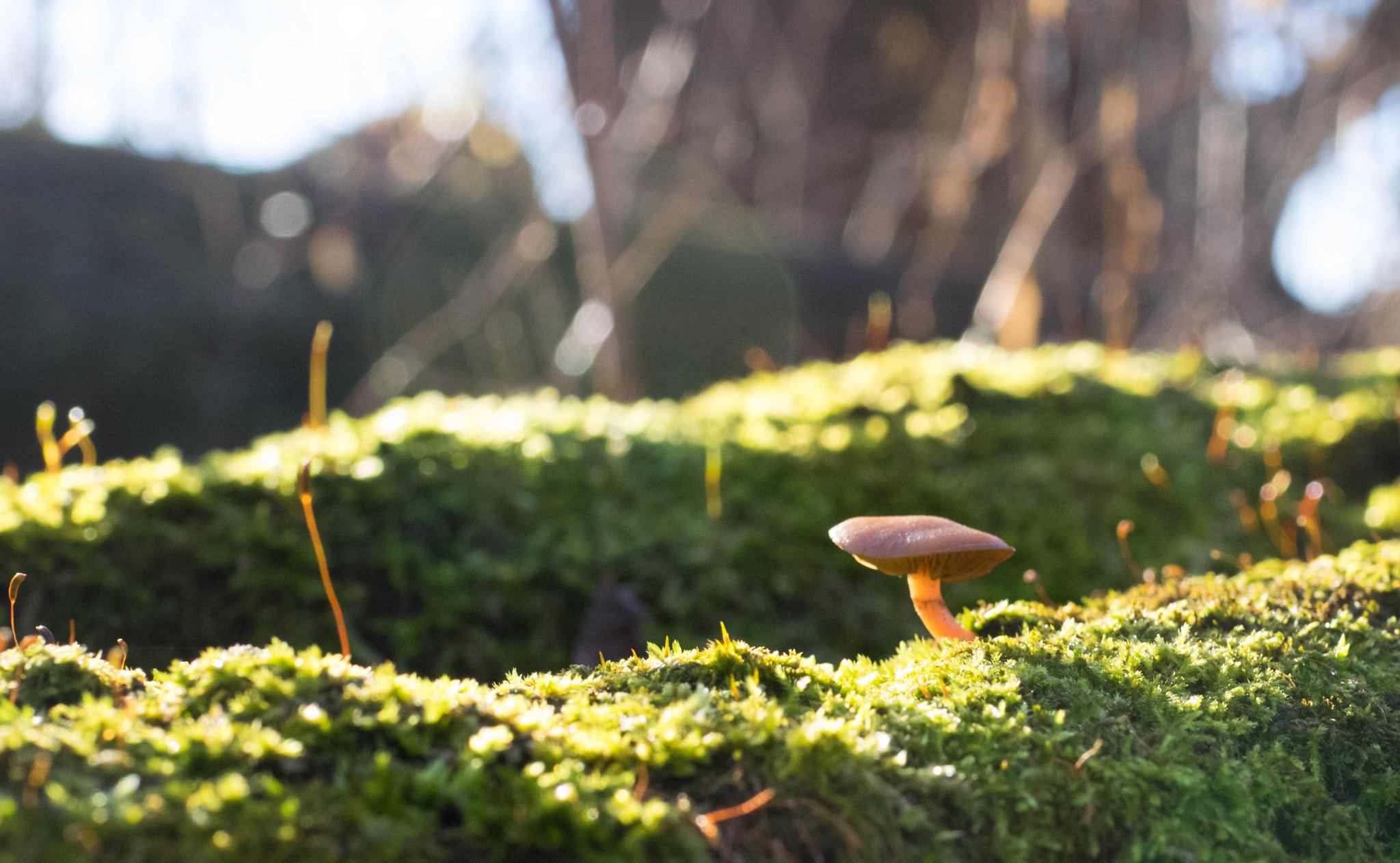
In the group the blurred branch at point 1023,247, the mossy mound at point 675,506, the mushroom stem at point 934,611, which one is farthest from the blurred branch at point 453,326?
the mushroom stem at point 934,611

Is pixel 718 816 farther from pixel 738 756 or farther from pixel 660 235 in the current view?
pixel 660 235

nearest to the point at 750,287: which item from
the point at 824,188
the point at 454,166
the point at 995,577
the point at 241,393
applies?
the point at 824,188

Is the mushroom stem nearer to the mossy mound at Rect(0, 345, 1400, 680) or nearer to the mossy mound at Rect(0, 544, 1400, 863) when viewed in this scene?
the mossy mound at Rect(0, 544, 1400, 863)

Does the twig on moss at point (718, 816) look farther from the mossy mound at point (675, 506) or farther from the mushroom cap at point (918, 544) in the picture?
the mossy mound at point (675, 506)

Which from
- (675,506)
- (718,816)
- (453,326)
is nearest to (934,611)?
(718,816)

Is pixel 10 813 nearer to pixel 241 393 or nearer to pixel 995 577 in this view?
pixel 995 577
